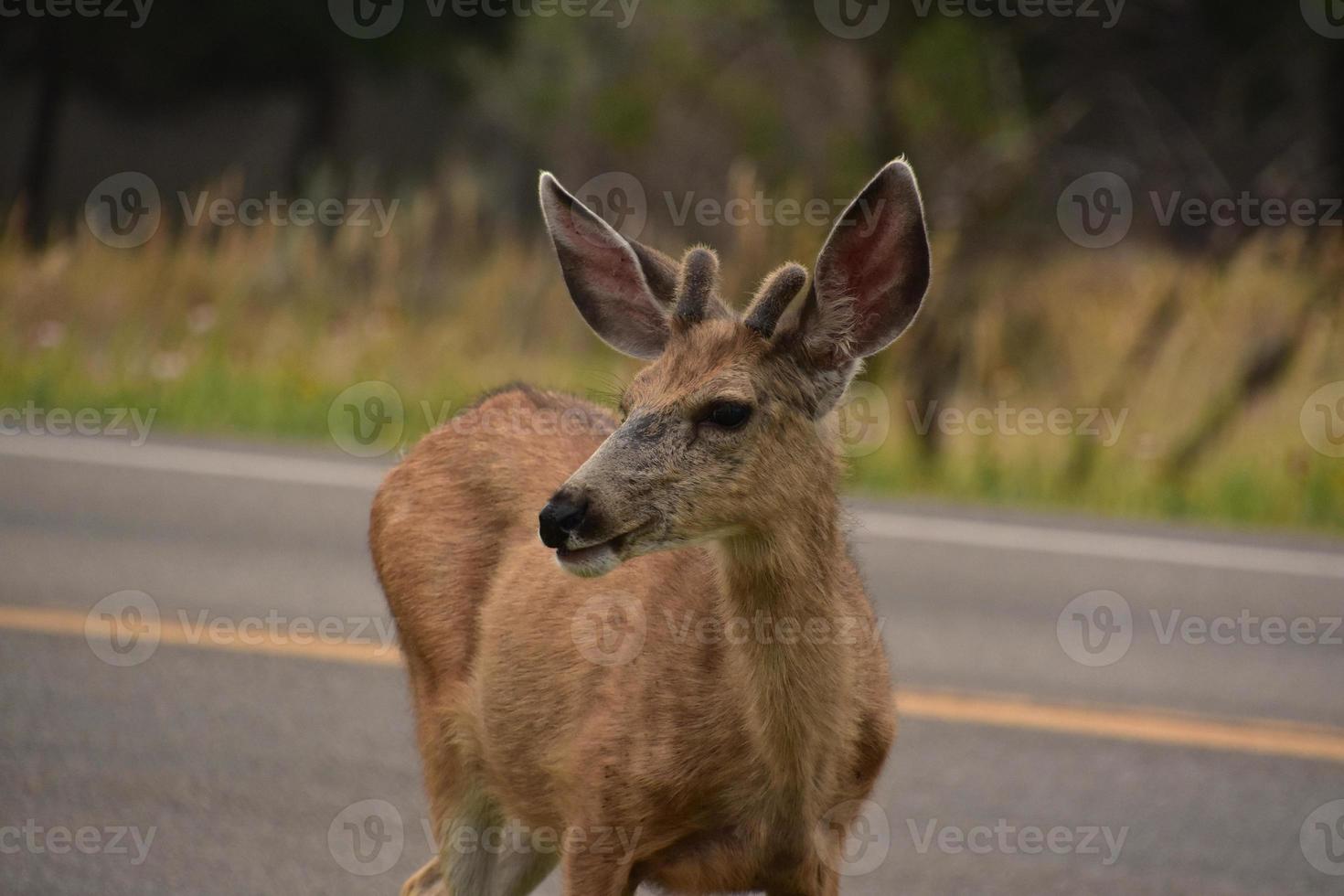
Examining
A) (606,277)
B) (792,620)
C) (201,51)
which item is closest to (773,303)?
(606,277)

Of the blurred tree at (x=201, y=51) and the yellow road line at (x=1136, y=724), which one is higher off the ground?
the blurred tree at (x=201, y=51)

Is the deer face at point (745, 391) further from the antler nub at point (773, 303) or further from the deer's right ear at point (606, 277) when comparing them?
the deer's right ear at point (606, 277)

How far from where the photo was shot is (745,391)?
4465 mm

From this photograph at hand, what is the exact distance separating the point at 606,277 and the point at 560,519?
0.97 metres

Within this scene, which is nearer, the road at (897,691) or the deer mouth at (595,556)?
the deer mouth at (595,556)

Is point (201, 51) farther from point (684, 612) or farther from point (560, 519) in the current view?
point (560, 519)

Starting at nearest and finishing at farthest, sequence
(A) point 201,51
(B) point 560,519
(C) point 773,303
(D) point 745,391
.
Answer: (B) point 560,519
(D) point 745,391
(C) point 773,303
(A) point 201,51

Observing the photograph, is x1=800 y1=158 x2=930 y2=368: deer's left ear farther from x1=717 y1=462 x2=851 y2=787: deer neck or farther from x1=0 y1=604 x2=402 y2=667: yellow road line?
x1=0 y1=604 x2=402 y2=667: yellow road line

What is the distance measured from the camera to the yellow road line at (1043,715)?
7305 mm

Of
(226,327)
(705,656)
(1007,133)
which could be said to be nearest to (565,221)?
(705,656)

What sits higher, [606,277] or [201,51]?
[606,277]

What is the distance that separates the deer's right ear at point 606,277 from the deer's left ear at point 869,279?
507 millimetres

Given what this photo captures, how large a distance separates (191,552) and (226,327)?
540 cm

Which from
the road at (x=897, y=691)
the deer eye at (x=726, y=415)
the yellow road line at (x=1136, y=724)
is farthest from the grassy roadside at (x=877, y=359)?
the deer eye at (x=726, y=415)
